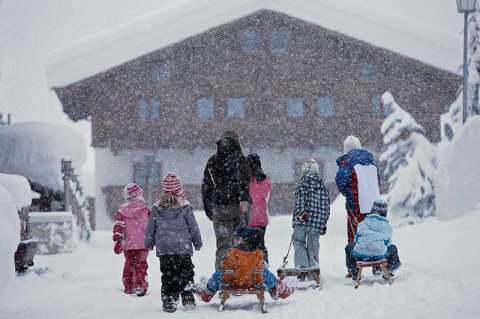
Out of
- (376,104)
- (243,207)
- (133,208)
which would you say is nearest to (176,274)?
(243,207)

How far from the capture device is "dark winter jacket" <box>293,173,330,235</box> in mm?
9383

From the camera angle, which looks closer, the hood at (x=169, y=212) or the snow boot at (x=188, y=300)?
the snow boot at (x=188, y=300)

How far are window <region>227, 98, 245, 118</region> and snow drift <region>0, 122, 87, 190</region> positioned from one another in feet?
45.7

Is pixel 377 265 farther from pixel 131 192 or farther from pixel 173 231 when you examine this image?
pixel 131 192

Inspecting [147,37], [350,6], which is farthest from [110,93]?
[350,6]

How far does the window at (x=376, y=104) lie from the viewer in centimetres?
3078

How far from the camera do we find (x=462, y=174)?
13961mm

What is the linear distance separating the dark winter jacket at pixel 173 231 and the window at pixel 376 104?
943 inches

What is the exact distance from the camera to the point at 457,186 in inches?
552

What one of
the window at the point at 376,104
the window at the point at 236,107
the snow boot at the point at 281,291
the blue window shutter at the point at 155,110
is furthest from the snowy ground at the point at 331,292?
the window at the point at 376,104

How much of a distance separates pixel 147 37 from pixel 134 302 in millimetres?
20429

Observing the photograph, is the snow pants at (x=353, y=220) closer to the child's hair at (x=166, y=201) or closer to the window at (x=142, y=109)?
the child's hair at (x=166, y=201)

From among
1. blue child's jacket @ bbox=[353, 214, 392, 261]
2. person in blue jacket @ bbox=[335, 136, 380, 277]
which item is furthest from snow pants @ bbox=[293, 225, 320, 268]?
blue child's jacket @ bbox=[353, 214, 392, 261]

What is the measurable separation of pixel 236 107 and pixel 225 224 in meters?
22.2
